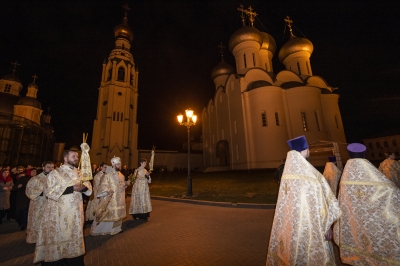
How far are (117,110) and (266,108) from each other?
28207mm

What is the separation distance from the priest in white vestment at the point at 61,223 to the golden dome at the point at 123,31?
48.1 meters

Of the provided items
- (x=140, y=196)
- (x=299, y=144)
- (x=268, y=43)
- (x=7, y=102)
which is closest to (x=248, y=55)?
(x=268, y=43)

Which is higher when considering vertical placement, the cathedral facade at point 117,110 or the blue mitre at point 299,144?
the cathedral facade at point 117,110

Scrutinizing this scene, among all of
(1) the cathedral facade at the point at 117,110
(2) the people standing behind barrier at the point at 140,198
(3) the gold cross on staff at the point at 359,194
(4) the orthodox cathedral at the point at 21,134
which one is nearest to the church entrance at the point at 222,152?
(1) the cathedral facade at the point at 117,110

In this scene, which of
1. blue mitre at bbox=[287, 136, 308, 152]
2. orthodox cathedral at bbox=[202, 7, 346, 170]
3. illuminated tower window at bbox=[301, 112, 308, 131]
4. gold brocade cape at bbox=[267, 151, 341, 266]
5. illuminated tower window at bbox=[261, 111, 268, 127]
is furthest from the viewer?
illuminated tower window at bbox=[301, 112, 308, 131]

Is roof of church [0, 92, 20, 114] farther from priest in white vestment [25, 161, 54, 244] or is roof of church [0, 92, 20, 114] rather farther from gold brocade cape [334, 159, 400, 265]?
gold brocade cape [334, 159, 400, 265]

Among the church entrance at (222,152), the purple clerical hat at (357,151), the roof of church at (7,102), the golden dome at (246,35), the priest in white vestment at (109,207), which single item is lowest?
the priest in white vestment at (109,207)

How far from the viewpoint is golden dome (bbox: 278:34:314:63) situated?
28.6 metres

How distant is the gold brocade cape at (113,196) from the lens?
5.30 meters

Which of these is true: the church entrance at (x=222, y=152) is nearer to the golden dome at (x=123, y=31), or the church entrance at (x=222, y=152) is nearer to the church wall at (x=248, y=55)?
the church wall at (x=248, y=55)

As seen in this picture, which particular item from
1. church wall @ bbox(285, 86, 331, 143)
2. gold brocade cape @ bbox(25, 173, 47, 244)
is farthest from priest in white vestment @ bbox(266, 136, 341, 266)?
church wall @ bbox(285, 86, 331, 143)

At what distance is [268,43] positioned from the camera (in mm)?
31125

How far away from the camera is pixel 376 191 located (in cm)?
307

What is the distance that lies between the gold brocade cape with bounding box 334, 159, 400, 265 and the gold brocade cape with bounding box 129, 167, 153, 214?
552 centimetres
